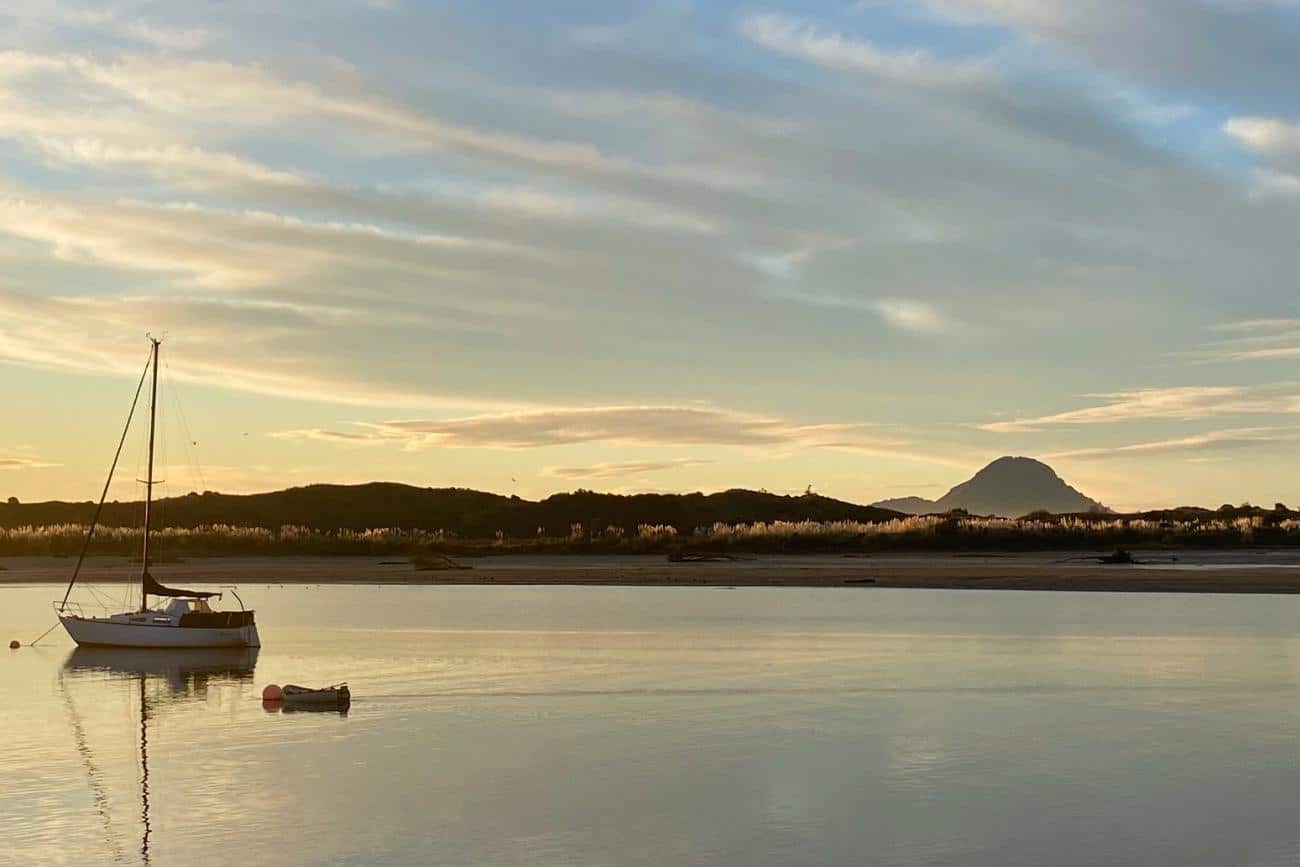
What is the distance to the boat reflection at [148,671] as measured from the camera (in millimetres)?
22641

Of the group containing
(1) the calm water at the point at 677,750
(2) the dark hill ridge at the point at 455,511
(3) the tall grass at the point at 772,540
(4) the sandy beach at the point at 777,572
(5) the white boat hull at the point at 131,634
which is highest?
(2) the dark hill ridge at the point at 455,511

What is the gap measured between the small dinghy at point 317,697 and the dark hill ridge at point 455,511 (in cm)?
12468

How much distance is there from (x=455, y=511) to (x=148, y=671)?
143 meters

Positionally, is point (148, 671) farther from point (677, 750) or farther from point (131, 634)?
point (677, 750)

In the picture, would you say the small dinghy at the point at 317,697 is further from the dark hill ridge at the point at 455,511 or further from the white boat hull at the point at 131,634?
the dark hill ridge at the point at 455,511

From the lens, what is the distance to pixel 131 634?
42.7 meters

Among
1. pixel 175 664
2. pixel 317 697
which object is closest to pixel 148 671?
pixel 175 664

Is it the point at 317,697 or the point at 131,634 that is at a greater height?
the point at 131,634

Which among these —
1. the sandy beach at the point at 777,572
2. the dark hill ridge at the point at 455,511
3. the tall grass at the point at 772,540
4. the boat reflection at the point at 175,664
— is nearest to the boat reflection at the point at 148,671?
the boat reflection at the point at 175,664

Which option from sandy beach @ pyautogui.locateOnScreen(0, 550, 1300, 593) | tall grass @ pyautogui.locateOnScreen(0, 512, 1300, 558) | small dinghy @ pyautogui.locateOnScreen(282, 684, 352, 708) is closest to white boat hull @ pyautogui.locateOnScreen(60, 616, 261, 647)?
small dinghy @ pyautogui.locateOnScreen(282, 684, 352, 708)

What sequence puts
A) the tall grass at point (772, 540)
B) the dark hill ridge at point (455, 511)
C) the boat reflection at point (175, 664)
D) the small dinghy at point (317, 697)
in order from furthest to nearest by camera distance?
the dark hill ridge at point (455, 511) < the tall grass at point (772, 540) < the boat reflection at point (175, 664) < the small dinghy at point (317, 697)

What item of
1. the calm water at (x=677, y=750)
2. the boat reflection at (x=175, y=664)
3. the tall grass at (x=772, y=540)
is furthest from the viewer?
the tall grass at (x=772, y=540)

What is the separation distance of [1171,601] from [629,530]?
324 feet

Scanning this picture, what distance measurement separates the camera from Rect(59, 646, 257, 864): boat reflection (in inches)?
891
